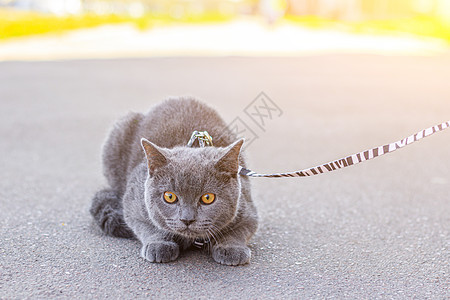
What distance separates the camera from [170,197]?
2.63 metres

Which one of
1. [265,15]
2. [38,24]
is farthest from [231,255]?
[265,15]

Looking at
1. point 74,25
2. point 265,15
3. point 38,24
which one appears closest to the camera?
point 38,24

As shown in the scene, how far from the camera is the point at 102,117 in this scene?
6684 millimetres

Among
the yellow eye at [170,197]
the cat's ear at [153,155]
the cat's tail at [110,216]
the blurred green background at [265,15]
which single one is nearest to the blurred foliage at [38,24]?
the blurred green background at [265,15]

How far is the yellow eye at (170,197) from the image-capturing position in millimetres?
2621

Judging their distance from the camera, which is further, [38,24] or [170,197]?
[38,24]

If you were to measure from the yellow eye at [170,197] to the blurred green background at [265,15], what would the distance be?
13.6 metres

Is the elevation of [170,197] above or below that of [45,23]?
above

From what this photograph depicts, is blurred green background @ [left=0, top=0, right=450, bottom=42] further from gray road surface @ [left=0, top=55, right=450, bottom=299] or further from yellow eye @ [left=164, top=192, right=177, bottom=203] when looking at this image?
yellow eye @ [left=164, top=192, right=177, bottom=203]

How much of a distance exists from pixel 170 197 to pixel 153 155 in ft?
0.76

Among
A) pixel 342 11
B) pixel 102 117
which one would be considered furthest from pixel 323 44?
pixel 342 11

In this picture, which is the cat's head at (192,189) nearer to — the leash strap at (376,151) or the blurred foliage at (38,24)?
the leash strap at (376,151)

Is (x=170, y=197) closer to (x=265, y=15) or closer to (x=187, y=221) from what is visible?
(x=187, y=221)

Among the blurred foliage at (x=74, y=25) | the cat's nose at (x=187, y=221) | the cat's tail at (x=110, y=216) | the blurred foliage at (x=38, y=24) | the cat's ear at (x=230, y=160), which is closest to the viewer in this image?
the cat's nose at (x=187, y=221)
